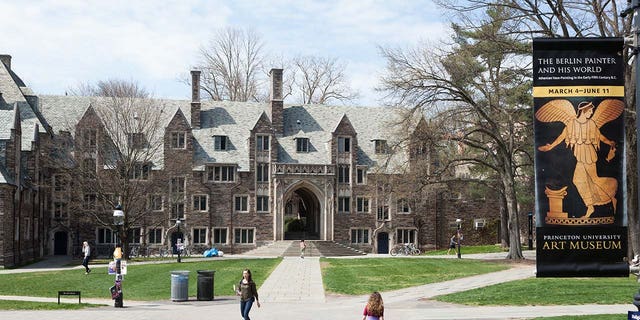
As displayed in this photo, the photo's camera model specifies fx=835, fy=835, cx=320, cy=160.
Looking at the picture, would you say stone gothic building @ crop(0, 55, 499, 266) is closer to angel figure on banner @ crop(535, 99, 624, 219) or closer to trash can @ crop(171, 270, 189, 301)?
trash can @ crop(171, 270, 189, 301)

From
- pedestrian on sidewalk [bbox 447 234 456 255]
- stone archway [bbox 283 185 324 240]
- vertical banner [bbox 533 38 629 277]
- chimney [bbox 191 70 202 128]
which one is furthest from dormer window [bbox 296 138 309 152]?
vertical banner [bbox 533 38 629 277]

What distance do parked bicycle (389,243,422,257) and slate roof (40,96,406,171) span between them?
681 cm

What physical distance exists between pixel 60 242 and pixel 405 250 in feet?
84.2

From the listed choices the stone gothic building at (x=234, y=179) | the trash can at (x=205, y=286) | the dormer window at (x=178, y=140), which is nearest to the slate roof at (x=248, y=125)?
the stone gothic building at (x=234, y=179)

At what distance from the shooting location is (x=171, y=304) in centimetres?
2745

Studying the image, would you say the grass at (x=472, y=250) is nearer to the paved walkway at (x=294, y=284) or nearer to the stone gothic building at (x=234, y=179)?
the stone gothic building at (x=234, y=179)

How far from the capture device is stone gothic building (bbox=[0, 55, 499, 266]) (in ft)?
191

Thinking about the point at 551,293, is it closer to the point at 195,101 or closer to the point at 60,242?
the point at 60,242

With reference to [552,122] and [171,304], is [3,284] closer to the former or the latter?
[171,304]

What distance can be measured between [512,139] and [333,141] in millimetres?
22914

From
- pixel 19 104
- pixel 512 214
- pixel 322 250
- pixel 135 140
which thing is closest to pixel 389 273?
pixel 512 214

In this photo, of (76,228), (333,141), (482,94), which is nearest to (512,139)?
(482,94)

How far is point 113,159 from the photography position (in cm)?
6009

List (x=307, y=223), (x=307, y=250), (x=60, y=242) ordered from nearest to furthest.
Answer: (x=307, y=250)
(x=60, y=242)
(x=307, y=223)
